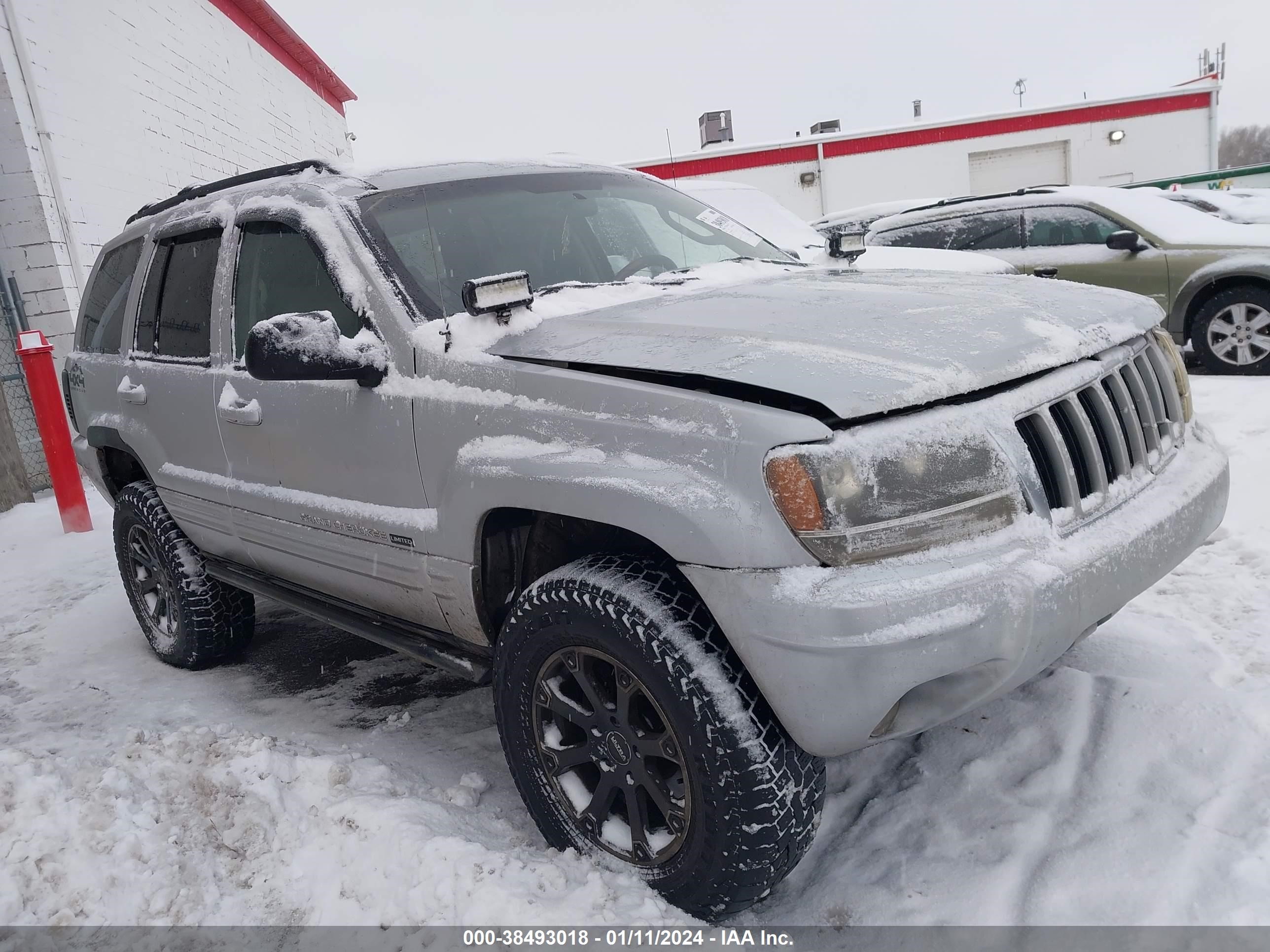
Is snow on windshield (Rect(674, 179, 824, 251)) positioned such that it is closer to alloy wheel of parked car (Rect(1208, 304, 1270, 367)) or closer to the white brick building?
alloy wheel of parked car (Rect(1208, 304, 1270, 367))

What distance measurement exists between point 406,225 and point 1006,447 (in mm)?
1866

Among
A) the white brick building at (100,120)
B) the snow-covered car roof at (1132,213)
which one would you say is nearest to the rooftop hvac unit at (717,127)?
the white brick building at (100,120)

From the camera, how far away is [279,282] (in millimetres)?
3096

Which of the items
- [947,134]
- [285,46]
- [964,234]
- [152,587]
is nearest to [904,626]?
[152,587]

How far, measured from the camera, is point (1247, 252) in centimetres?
689

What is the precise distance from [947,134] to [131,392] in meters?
22.3

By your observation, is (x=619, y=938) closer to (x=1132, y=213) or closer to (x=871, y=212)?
(x=1132, y=213)

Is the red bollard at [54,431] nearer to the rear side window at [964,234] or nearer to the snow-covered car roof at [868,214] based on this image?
the snow-covered car roof at [868,214]

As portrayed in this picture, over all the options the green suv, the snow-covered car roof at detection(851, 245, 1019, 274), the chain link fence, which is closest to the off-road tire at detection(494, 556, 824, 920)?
the snow-covered car roof at detection(851, 245, 1019, 274)

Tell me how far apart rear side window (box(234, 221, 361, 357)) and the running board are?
0.88 metres

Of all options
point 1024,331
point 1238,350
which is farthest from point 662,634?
point 1238,350

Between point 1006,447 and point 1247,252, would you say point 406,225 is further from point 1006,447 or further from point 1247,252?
point 1247,252

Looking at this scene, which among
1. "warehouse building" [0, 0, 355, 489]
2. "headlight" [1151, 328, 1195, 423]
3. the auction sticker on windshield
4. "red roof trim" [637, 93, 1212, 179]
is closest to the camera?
"headlight" [1151, 328, 1195, 423]

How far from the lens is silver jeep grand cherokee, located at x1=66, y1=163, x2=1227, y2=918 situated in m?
1.83
